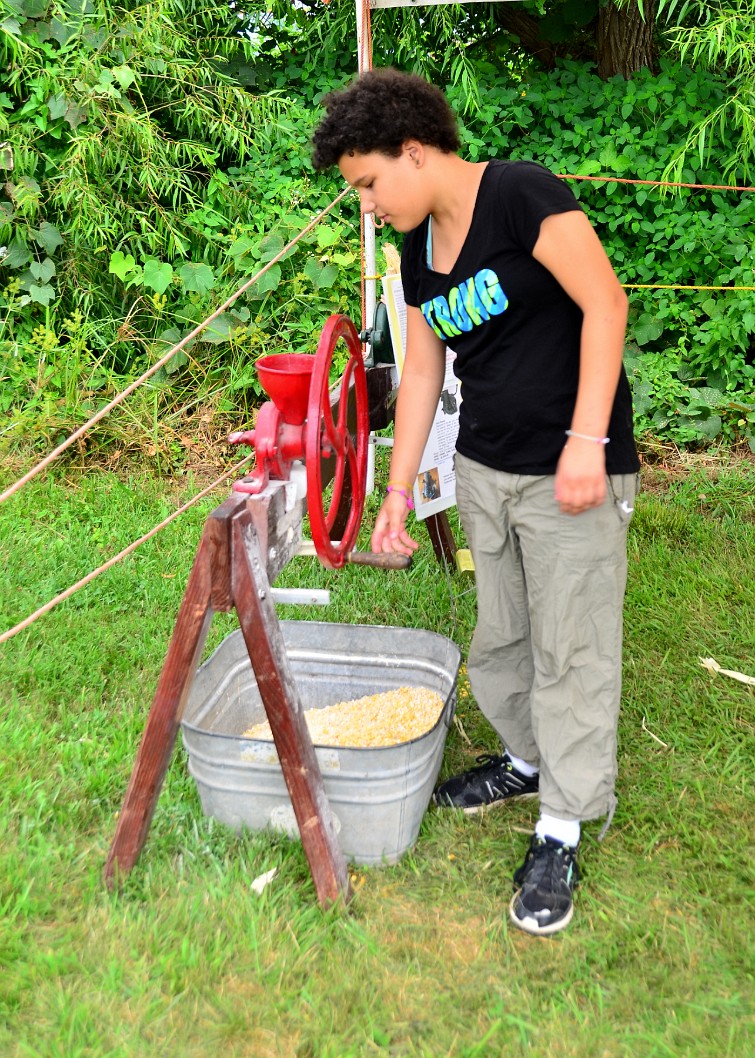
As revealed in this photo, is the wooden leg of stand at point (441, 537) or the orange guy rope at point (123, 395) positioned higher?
the orange guy rope at point (123, 395)

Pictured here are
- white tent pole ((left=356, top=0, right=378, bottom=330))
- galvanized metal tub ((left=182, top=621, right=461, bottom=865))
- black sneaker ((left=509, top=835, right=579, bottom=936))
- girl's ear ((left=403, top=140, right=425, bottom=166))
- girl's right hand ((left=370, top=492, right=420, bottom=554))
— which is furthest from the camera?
white tent pole ((left=356, top=0, right=378, bottom=330))

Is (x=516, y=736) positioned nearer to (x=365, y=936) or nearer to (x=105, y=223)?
(x=365, y=936)

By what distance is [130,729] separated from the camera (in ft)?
8.62

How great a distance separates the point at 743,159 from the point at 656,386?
44.9 inches

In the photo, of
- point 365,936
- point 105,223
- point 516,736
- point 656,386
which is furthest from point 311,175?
point 365,936

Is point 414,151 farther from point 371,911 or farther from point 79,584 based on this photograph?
point 371,911

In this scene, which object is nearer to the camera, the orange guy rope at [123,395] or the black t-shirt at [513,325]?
the black t-shirt at [513,325]

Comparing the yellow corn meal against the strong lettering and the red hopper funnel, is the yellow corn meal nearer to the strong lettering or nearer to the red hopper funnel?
the red hopper funnel

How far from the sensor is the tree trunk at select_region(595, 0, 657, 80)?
4965mm

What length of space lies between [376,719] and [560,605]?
78 centimetres

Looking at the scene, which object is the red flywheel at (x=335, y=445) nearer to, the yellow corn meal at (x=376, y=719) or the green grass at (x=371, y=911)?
the yellow corn meal at (x=376, y=719)

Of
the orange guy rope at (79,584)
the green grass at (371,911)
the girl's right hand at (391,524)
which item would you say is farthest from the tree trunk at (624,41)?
the girl's right hand at (391,524)

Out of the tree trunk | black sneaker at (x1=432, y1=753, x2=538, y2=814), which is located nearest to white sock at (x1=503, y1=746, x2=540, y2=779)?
black sneaker at (x1=432, y1=753, x2=538, y2=814)

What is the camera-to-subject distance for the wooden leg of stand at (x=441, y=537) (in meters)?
3.51
